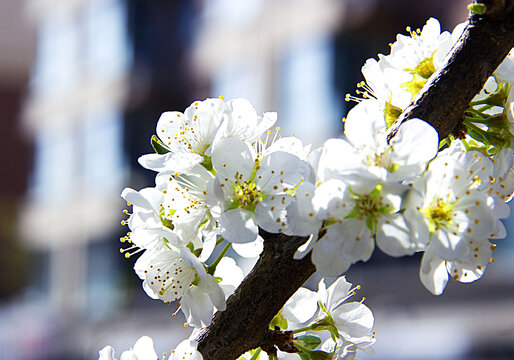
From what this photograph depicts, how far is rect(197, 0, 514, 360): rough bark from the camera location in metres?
0.63

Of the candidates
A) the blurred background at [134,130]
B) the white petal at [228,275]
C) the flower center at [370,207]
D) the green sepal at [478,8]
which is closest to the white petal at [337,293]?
the white petal at [228,275]

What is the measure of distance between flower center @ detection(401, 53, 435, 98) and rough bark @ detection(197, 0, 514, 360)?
0.10m

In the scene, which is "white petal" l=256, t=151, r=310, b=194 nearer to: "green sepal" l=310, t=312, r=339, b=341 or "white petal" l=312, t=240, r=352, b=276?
"white petal" l=312, t=240, r=352, b=276

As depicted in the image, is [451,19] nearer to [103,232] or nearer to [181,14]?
[181,14]

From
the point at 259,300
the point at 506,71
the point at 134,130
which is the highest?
the point at 506,71

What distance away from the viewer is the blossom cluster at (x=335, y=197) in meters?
0.57

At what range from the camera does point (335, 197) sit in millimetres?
562

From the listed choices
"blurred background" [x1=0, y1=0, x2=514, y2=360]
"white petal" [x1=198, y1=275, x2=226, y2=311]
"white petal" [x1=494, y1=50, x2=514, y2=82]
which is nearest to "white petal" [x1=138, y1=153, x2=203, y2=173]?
"white petal" [x1=198, y1=275, x2=226, y2=311]

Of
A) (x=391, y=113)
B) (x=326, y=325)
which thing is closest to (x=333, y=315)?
(x=326, y=325)

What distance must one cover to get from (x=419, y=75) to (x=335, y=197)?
0.27 metres

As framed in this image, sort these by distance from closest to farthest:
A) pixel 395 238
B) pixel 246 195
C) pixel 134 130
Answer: pixel 395 238, pixel 246 195, pixel 134 130

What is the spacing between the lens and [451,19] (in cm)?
792

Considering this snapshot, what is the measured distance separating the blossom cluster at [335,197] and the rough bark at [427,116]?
0.02m

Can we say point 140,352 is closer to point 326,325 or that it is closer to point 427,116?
point 326,325
